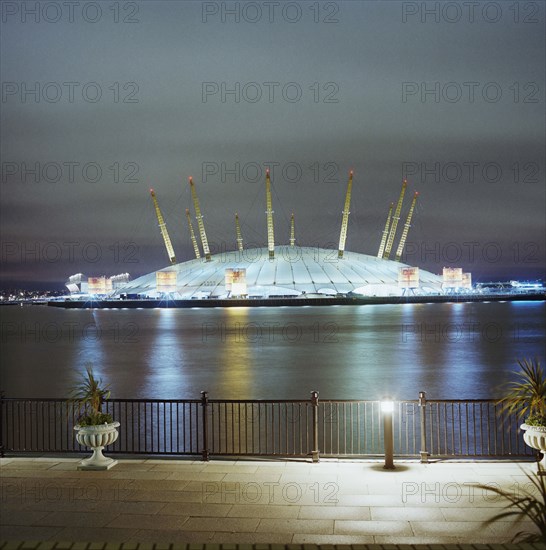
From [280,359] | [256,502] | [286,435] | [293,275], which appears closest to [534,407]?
[256,502]

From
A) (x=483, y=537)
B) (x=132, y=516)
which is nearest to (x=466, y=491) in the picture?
(x=483, y=537)

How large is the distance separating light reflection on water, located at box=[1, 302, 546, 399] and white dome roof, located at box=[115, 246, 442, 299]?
202ft

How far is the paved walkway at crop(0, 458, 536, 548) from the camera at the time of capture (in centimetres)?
859

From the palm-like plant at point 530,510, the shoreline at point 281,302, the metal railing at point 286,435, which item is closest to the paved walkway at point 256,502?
the metal railing at point 286,435

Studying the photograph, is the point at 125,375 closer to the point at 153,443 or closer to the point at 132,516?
the point at 153,443

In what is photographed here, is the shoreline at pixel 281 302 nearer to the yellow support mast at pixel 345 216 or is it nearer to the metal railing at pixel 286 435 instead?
the yellow support mast at pixel 345 216

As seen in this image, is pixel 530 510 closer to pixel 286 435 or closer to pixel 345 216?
pixel 286 435

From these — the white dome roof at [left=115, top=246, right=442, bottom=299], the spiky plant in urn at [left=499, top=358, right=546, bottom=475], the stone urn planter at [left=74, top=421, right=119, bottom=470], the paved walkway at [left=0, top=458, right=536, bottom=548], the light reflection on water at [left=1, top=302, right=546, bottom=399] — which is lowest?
the light reflection on water at [left=1, top=302, right=546, bottom=399]

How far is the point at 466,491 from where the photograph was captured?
412 inches

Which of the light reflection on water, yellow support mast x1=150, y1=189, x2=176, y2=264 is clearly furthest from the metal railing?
yellow support mast x1=150, y1=189, x2=176, y2=264

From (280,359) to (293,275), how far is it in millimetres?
102622

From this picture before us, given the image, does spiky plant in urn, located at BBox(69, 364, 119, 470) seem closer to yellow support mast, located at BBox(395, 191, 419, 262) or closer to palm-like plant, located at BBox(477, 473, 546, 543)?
palm-like plant, located at BBox(477, 473, 546, 543)

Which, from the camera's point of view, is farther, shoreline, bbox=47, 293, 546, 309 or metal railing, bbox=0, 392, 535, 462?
shoreline, bbox=47, 293, 546, 309

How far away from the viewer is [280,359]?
164ft
